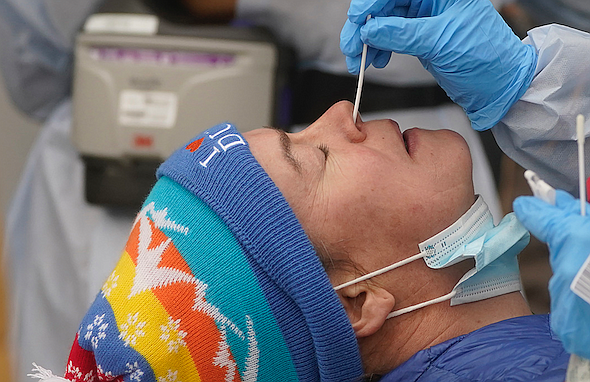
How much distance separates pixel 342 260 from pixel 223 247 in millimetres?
203

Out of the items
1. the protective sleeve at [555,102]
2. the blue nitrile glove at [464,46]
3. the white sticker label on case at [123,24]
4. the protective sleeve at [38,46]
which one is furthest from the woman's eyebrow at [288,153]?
the protective sleeve at [38,46]

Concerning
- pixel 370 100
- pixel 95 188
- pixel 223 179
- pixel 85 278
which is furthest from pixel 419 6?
pixel 85 278

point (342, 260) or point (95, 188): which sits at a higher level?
point (342, 260)

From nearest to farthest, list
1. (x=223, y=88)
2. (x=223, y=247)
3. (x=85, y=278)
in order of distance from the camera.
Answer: (x=223, y=247) < (x=223, y=88) < (x=85, y=278)

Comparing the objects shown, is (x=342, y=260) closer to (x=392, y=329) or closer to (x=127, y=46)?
(x=392, y=329)

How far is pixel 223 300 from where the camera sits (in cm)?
96

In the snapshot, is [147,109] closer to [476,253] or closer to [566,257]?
[476,253]

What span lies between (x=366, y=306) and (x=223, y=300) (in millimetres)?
236

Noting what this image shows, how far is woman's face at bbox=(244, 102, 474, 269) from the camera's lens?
39.1 inches

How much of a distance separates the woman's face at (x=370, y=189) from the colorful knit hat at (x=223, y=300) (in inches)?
1.9

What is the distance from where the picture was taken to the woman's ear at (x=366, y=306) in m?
0.99

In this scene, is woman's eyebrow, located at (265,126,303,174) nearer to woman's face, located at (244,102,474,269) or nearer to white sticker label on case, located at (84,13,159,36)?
woman's face, located at (244,102,474,269)

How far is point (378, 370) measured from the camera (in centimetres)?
107

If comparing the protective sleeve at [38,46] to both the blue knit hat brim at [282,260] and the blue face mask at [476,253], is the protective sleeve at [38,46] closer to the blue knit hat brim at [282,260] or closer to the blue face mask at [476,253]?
the blue knit hat brim at [282,260]
